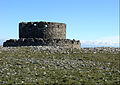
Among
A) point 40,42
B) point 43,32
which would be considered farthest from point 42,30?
point 40,42

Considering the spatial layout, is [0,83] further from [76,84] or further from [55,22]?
[55,22]

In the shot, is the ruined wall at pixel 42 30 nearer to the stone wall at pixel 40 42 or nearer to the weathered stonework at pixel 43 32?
the weathered stonework at pixel 43 32

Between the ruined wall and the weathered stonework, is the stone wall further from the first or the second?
the ruined wall

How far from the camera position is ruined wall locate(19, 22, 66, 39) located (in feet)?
155

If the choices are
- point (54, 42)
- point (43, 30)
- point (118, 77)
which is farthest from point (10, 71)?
point (43, 30)

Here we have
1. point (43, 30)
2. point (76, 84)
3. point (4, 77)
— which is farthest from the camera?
point (43, 30)

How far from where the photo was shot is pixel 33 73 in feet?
57.8

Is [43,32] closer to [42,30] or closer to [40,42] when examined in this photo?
[42,30]

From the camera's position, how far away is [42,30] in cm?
4744

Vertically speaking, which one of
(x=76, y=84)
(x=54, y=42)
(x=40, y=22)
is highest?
(x=40, y=22)

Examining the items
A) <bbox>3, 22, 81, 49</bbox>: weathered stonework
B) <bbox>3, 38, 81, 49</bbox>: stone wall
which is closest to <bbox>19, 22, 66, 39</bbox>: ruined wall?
<bbox>3, 22, 81, 49</bbox>: weathered stonework

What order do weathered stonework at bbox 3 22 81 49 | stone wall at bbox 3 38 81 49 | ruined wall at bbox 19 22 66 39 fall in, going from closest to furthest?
stone wall at bbox 3 38 81 49
weathered stonework at bbox 3 22 81 49
ruined wall at bbox 19 22 66 39

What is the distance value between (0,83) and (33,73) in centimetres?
367

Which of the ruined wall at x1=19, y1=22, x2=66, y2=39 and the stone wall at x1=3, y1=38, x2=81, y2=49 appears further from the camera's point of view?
the ruined wall at x1=19, y1=22, x2=66, y2=39
